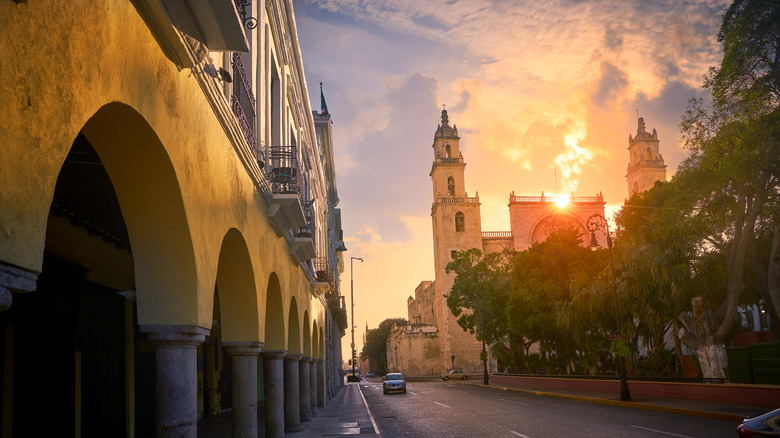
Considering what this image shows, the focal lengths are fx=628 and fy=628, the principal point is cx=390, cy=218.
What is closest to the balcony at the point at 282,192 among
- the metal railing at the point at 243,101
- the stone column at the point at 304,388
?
the metal railing at the point at 243,101

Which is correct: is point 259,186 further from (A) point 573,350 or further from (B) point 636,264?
(A) point 573,350

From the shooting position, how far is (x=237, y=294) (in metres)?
10.5

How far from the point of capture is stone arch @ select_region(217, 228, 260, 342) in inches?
387

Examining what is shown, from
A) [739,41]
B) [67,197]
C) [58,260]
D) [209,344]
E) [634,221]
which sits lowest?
[209,344]

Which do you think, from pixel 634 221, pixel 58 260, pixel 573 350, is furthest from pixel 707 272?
pixel 58 260

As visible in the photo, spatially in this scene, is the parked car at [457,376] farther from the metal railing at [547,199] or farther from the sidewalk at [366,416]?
the sidewalk at [366,416]

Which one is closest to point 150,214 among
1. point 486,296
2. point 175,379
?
point 175,379

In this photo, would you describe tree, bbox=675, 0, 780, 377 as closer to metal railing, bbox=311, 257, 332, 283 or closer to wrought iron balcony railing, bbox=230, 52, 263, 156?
metal railing, bbox=311, 257, 332, 283

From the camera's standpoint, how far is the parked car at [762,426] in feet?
28.4

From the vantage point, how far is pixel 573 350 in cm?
3866

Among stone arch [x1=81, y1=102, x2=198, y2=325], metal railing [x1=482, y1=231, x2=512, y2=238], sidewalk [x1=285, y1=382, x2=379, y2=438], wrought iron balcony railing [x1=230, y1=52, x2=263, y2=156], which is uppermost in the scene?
metal railing [x1=482, y1=231, x2=512, y2=238]

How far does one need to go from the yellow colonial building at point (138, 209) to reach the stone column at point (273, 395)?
0.14 ft

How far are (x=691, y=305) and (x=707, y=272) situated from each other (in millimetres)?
1497

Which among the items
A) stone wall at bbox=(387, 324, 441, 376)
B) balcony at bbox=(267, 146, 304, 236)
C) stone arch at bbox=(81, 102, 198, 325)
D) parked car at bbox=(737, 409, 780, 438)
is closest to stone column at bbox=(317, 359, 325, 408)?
balcony at bbox=(267, 146, 304, 236)
